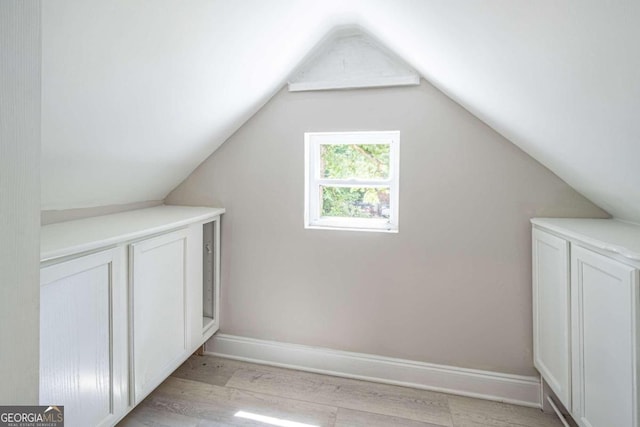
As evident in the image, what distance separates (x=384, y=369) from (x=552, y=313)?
3.25 ft

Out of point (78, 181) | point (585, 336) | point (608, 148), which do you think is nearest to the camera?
point (608, 148)

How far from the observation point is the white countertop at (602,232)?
3.68 feet

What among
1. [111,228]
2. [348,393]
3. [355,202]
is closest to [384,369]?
[348,393]

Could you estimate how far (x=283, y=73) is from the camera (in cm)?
197

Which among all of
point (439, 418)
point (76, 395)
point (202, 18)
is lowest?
point (439, 418)

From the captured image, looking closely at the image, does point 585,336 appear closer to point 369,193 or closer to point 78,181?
point 369,193

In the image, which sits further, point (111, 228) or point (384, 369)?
point (384, 369)

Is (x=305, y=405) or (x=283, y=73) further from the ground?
(x=283, y=73)

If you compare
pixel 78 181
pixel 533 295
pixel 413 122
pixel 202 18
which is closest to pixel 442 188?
pixel 413 122

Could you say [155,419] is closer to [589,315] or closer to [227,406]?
[227,406]

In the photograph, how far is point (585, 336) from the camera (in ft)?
4.36

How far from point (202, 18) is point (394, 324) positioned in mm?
1884

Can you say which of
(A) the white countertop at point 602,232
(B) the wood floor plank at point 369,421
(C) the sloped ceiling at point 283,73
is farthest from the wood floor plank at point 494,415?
(C) the sloped ceiling at point 283,73

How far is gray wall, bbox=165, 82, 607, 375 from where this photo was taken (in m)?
1.83
